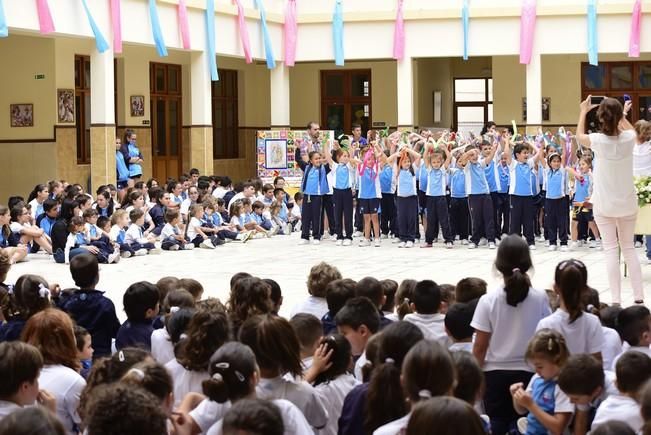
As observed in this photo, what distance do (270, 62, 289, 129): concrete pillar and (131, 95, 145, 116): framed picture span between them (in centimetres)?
276

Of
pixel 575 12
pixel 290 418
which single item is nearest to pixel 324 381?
pixel 290 418

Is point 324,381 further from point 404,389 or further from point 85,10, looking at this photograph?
point 85,10

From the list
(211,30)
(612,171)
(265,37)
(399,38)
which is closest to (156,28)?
(211,30)

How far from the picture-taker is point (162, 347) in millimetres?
5660

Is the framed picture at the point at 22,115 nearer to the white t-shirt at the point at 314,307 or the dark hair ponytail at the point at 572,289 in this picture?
the white t-shirt at the point at 314,307

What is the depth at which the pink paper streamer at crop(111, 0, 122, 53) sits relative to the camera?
18547 mm

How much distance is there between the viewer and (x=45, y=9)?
1700 cm

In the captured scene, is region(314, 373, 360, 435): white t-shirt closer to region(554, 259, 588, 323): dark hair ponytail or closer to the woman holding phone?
region(554, 259, 588, 323): dark hair ponytail

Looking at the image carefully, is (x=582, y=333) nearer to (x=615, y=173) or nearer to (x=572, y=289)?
(x=572, y=289)

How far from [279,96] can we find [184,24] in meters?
3.82

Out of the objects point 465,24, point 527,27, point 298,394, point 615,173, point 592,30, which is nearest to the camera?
point 298,394

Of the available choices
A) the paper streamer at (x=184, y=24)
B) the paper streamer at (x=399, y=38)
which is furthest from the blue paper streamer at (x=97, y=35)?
the paper streamer at (x=399, y=38)

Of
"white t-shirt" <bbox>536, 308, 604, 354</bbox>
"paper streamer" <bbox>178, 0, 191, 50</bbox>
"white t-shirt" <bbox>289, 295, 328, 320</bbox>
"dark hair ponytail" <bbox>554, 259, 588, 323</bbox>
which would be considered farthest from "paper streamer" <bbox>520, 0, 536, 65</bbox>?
"white t-shirt" <bbox>536, 308, 604, 354</bbox>

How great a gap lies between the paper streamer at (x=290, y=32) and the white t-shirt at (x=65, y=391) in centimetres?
1908
